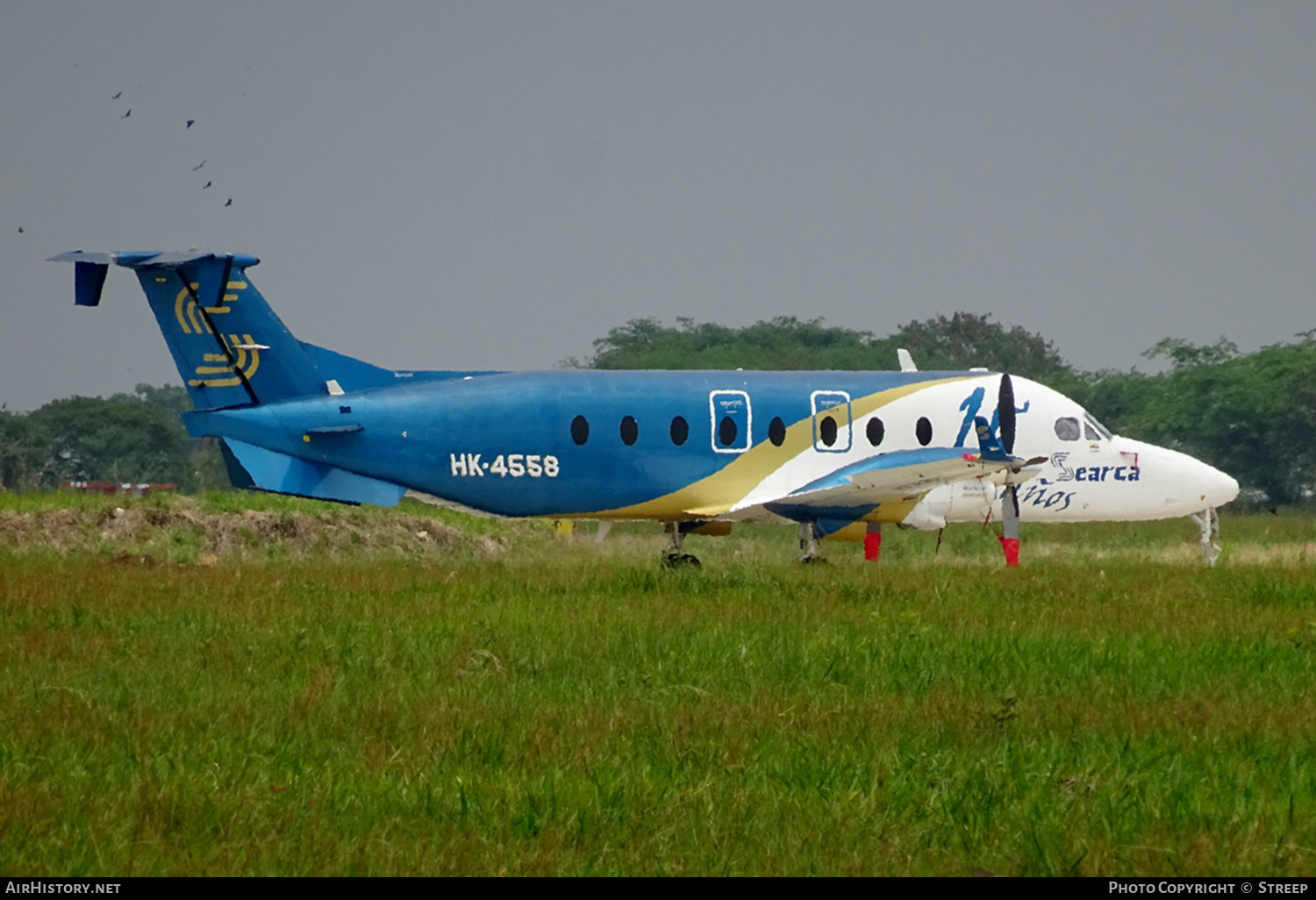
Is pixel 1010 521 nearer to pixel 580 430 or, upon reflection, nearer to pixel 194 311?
pixel 580 430

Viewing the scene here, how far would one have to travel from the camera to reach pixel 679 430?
24438 mm

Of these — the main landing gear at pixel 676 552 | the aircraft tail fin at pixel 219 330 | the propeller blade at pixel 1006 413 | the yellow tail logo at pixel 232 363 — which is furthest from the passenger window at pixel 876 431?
the yellow tail logo at pixel 232 363

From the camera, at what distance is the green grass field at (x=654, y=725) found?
24.3 ft

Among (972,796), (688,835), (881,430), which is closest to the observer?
(688,835)

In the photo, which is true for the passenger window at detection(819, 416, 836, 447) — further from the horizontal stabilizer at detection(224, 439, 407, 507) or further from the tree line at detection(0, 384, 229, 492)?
the tree line at detection(0, 384, 229, 492)

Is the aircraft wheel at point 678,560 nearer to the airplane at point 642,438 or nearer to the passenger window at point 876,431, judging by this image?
the airplane at point 642,438

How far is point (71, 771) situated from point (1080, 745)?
5945mm

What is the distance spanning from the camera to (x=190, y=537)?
30.5 metres

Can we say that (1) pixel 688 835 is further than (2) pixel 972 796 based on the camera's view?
No

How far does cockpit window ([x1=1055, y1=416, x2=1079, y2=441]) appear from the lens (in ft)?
86.3

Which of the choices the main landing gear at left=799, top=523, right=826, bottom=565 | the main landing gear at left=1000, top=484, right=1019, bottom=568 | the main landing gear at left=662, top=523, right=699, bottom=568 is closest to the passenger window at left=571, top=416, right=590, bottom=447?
the main landing gear at left=662, top=523, right=699, bottom=568
